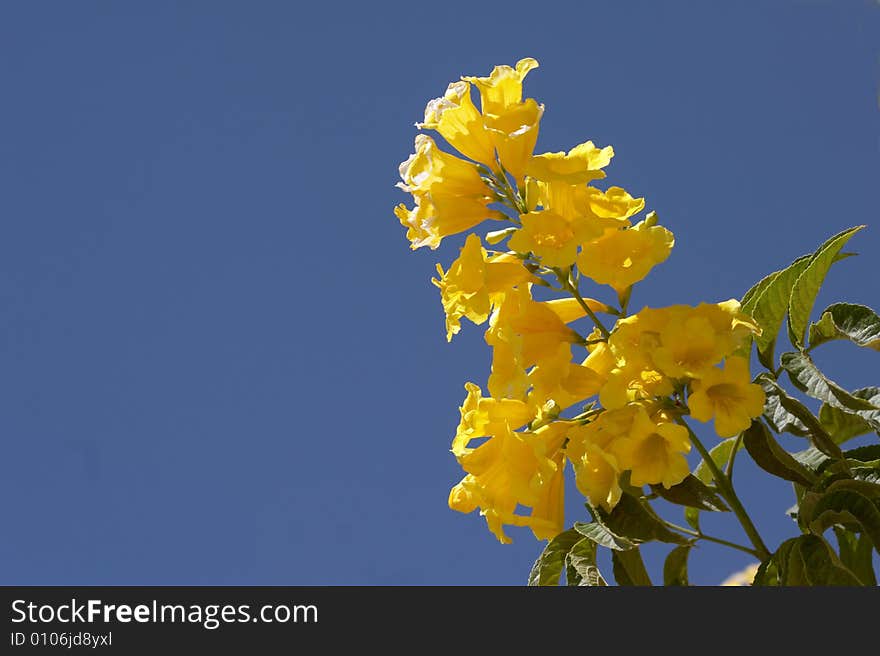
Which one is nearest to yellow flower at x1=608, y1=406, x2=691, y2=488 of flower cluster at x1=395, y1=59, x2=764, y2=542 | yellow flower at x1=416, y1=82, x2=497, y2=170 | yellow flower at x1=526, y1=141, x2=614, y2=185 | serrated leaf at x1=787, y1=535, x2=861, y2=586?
flower cluster at x1=395, y1=59, x2=764, y2=542

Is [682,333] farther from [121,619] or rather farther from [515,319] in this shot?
[121,619]

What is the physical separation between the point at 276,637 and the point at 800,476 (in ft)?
2.16

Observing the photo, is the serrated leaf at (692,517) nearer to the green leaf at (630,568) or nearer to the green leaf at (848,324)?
the green leaf at (630,568)

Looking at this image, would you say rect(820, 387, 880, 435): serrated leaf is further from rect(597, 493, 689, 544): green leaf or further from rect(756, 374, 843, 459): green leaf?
rect(597, 493, 689, 544): green leaf

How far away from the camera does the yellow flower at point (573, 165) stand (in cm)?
122

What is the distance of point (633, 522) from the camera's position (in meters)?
1.26

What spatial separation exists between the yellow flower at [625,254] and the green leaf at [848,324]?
24cm

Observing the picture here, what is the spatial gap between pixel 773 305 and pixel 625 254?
0.24 metres

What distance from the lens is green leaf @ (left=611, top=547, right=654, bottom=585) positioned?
1375 millimetres

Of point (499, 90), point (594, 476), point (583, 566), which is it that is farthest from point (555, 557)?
point (499, 90)

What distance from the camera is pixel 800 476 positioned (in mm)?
1299

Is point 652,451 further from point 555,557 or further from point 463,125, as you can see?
point 463,125

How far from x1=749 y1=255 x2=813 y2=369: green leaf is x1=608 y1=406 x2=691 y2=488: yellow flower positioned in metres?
0.21


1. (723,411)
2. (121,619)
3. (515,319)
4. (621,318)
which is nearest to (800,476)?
(723,411)
